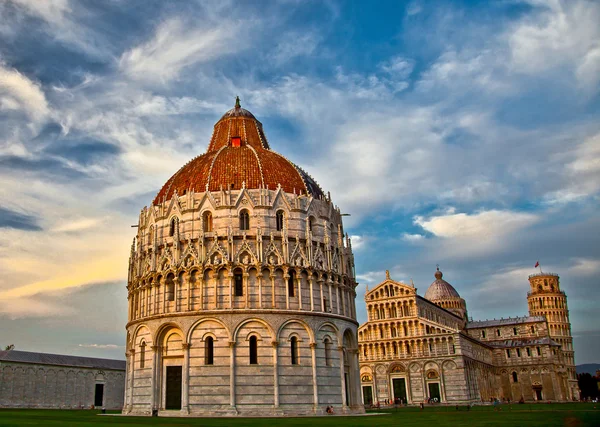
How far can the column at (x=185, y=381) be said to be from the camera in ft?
126

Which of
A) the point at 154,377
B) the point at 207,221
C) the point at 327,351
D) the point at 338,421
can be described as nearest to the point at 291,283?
the point at 327,351

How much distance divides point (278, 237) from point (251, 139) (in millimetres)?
15129

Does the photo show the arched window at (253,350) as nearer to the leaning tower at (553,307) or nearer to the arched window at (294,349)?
the arched window at (294,349)

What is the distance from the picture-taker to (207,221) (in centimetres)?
4338

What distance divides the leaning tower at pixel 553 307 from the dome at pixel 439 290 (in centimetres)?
2238

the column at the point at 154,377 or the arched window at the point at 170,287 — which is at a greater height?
the arched window at the point at 170,287

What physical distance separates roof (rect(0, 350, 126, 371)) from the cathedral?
123ft

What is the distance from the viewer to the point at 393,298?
8969cm

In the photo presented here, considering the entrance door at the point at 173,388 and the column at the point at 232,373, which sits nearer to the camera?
the column at the point at 232,373

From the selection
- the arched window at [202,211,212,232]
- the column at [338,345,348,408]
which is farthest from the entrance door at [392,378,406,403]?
the arched window at [202,211,212,232]

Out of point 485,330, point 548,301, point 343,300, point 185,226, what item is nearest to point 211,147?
point 185,226

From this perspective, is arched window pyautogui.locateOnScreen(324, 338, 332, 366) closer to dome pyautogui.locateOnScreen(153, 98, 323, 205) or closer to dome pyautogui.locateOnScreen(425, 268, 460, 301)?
dome pyautogui.locateOnScreen(153, 98, 323, 205)

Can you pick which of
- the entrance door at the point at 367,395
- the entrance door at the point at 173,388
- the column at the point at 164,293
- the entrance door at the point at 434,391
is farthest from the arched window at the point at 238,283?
the entrance door at the point at 367,395

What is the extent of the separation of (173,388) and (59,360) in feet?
133
